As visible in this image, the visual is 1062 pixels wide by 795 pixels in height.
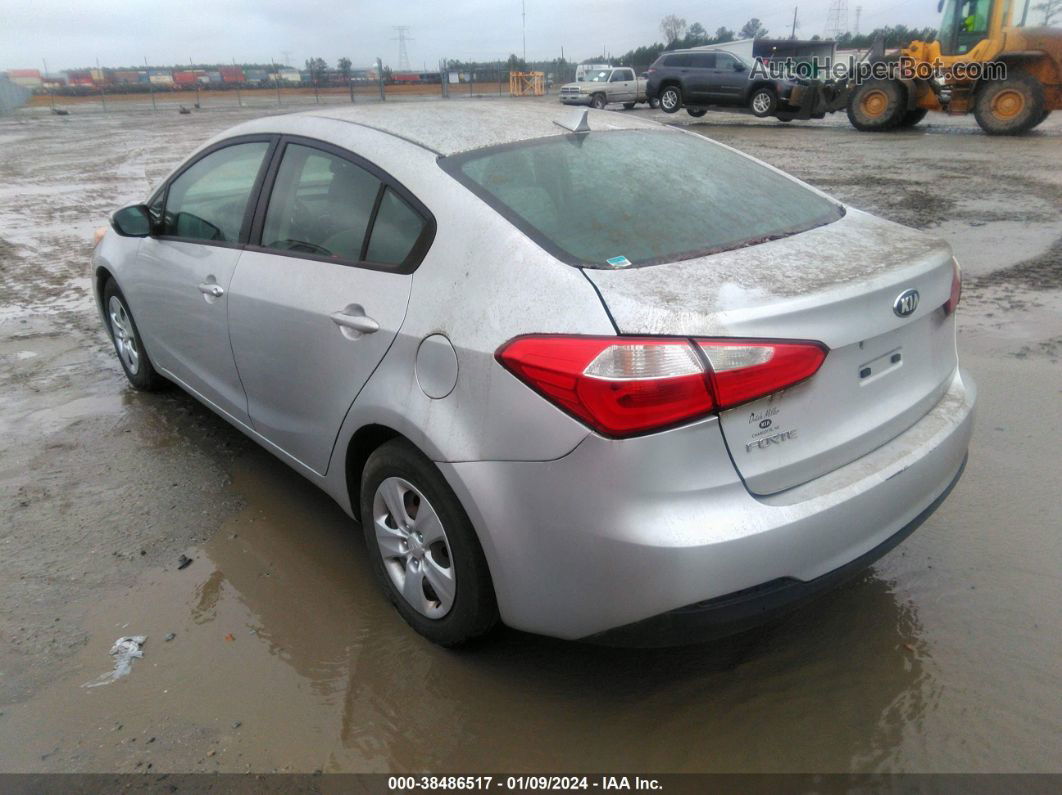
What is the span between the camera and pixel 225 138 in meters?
3.56

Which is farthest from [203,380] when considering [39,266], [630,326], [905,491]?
[39,266]

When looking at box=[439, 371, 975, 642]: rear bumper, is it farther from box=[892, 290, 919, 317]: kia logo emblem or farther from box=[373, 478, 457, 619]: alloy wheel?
box=[892, 290, 919, 317]: kia logo emblem

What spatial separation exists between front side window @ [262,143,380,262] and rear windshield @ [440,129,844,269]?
36 cm

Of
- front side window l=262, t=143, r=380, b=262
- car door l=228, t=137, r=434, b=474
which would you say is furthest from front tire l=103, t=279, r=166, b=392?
front side window l=262, t=143, r=380, b=262

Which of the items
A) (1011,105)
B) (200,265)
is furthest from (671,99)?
(200,265)

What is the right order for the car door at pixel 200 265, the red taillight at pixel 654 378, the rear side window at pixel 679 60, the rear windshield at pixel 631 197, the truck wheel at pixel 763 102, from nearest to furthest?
the red taillight at pixel 654 378 < the rear windshield at pixel 631 197 < the car door at pixel 200 265 < the truck wheel at pixel 763 102 < the rear side window at pixel 679 60

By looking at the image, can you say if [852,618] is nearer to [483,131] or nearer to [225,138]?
[483,131]

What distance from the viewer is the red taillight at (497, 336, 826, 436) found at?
1.85m

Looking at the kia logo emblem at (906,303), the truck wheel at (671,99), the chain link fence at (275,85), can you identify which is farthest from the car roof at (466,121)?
the chain link fence at (275,85)

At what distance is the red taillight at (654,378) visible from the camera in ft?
6.08

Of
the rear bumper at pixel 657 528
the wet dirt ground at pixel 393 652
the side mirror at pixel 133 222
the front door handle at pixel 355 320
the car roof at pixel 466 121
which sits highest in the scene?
the car roof at pixel 466 121

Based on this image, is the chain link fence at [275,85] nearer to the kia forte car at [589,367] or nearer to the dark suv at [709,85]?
the dark suv at [709,85]

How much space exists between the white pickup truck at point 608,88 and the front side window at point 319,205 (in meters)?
27.7

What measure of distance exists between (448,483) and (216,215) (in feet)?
6.57
